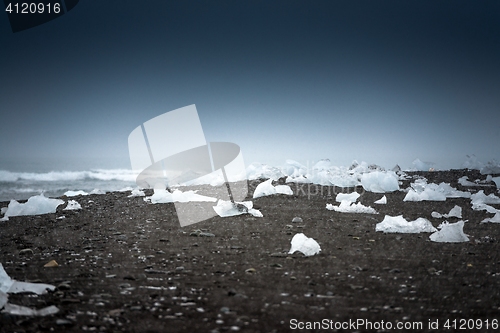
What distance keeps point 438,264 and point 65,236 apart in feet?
Answer: 15.2

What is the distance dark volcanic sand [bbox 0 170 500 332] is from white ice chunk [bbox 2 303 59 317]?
0.06 m

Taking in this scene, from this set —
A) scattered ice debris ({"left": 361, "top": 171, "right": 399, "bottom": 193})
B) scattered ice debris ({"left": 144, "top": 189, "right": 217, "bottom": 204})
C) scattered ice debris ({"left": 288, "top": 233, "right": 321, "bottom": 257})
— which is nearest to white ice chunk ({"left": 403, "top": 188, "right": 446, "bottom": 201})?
scattered ice debris ({"left": 361, "top": 171, "right": 399, "bottom": 193})

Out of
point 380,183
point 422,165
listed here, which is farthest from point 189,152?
point 422,165

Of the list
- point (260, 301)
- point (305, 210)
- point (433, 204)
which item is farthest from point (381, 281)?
point (433, 204)

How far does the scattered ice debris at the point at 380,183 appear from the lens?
912 cm

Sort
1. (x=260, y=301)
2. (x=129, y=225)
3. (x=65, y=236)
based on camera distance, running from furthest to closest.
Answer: (x=129, y=225)
(x=65, y=236)
(x=260, y=301)

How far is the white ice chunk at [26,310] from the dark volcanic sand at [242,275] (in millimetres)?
55

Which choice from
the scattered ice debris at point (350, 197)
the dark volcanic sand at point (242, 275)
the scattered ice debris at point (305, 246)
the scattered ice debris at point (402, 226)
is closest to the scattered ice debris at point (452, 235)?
the dark volcanic sand at point (242, 275)

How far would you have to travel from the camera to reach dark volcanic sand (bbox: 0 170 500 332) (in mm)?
2191

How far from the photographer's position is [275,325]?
81.4 inches

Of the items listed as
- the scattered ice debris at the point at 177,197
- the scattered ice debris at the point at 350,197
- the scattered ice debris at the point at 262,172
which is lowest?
the scattered ice debris at the point at 350,197

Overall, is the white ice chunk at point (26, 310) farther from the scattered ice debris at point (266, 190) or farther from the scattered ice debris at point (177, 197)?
the scattered ice debris at point (266, 190)

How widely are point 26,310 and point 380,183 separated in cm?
856

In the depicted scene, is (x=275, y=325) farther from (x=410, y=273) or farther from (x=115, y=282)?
(x=410, y=273)
